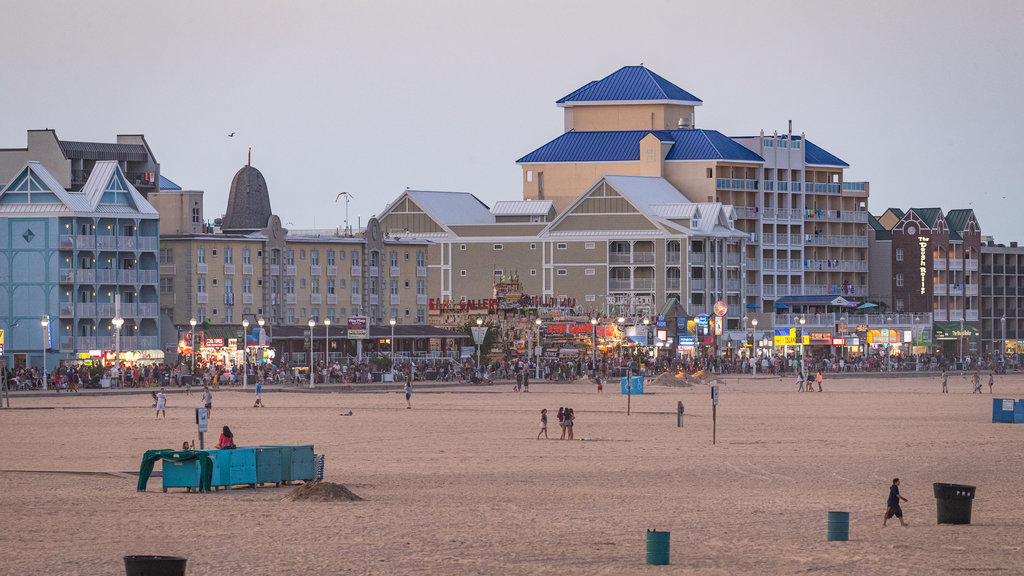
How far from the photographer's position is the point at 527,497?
33.8 m

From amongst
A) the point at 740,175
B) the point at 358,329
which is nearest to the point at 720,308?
the point at 740,175

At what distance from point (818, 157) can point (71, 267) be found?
73702mm

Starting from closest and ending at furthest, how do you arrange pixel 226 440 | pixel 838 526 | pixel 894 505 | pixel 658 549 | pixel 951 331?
pixel 658 549 → pixel 838 526 → pixel 894 505 → pixel 226 440 → pixel 951 331

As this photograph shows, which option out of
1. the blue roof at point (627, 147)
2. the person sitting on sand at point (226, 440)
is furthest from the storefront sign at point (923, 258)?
the person sitting on sand at point (226, 440)

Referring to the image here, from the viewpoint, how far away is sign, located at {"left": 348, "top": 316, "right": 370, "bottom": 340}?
105 m

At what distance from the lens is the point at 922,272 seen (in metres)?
152

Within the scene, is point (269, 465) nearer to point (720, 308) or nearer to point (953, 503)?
point (953, 503)

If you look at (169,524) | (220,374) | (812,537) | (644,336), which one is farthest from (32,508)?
(644,336)

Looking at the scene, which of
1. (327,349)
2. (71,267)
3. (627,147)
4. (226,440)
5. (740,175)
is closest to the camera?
(226,440)

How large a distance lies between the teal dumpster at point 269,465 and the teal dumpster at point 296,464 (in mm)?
85

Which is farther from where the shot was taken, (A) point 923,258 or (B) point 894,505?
(A) point 923,258

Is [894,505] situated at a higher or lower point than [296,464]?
lower

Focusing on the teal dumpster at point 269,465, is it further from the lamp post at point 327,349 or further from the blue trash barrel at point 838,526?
the lamp post at point 327,349

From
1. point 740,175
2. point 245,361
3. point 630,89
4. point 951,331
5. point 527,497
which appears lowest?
point 527,497
